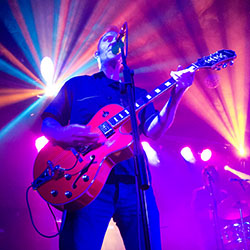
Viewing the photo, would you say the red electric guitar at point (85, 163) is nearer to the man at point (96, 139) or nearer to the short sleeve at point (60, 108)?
the man at point (96, 139)

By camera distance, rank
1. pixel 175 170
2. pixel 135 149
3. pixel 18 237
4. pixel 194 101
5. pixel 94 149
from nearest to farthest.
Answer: pixel 135 149 → pixel 94 149 → pixel 18 237 → pixel 194 101 → pixel 175 170

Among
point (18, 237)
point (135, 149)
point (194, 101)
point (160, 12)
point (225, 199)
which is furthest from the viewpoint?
point (194, 101)

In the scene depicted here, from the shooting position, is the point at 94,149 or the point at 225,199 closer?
the point at 94,149

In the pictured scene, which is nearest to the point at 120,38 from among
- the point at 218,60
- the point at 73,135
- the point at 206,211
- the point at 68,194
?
the point at 73,135

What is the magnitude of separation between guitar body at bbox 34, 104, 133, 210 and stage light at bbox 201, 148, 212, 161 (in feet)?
26.1

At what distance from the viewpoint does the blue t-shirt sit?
2.19 meters

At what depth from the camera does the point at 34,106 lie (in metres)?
5.93

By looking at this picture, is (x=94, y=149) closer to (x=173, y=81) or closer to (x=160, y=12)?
(x=173, y=81)

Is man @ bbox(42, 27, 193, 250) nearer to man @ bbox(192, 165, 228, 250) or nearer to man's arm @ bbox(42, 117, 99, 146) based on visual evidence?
man's arm @ bbox(42, 117, 99, 146)

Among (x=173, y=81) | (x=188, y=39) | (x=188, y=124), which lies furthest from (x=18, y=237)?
(x=188, y=124)

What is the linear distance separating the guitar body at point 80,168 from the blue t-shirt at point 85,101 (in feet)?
0.49

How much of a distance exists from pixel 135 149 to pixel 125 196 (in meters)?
0.58

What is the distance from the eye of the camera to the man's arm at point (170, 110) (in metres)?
2.17

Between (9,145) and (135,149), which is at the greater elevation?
(9,145)
